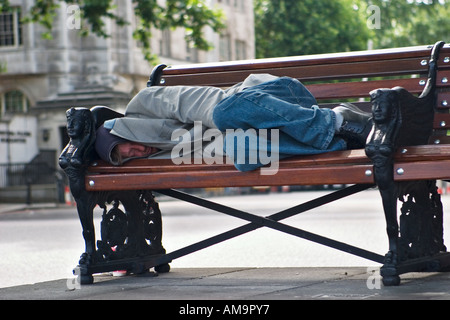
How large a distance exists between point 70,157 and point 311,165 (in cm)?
141

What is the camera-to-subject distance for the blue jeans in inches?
188

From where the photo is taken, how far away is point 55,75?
4275 cm

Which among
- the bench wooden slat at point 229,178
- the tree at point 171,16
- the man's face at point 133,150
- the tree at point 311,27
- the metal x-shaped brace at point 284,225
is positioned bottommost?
the metal x-shaped brace at point 284,225

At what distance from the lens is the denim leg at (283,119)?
4.77m

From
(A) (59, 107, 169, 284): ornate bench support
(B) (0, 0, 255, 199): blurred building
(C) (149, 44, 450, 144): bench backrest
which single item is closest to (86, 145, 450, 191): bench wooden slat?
(A) (59, 107, 169, 284): ornate bench support

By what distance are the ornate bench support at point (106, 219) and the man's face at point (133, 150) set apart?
189mm

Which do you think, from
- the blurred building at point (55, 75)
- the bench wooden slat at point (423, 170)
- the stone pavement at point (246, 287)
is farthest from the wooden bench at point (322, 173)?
the blurred building at point (55, 75)

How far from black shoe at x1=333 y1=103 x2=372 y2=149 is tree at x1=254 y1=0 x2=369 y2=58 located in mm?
49431

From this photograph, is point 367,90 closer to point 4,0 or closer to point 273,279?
point 273,279

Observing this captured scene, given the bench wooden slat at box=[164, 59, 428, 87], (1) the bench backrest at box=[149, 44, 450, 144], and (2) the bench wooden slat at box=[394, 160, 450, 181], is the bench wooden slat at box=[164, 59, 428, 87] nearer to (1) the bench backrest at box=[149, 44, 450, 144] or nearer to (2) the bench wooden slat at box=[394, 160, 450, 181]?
(1) the bench backrest at box=[149, 44, 450, 144]

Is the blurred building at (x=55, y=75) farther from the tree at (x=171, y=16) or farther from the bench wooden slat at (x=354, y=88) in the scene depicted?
the bench wooden slat at (x=354, y=88)
